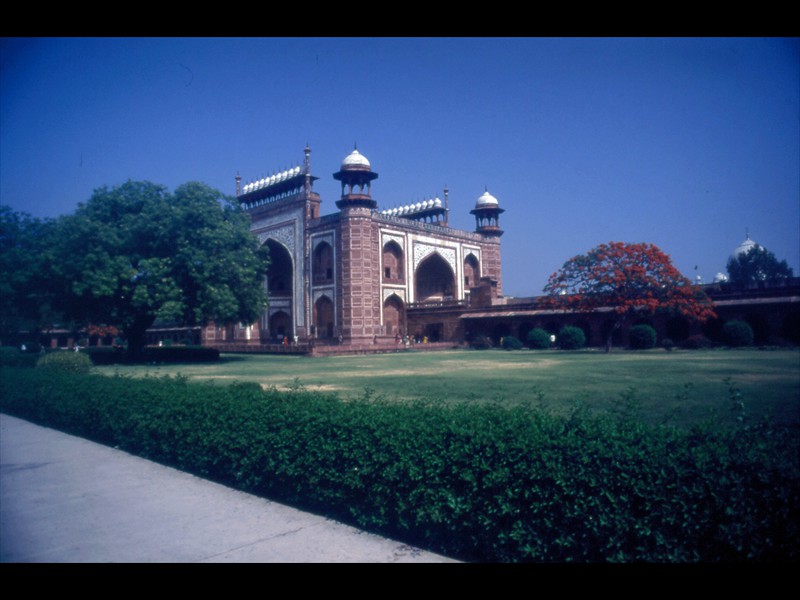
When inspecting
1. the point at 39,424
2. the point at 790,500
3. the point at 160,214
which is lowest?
the point at 39,424

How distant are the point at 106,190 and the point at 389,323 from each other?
2011cm

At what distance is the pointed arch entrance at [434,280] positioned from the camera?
42.2 metres

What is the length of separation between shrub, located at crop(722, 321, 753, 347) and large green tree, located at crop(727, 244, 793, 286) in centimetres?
2305

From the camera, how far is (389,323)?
123ft

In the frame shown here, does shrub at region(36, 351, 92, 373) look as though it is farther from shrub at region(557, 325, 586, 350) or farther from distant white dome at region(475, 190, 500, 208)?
distant white dome at region(475, 190, 500, 208)

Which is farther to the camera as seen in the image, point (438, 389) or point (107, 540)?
point (438, 389)

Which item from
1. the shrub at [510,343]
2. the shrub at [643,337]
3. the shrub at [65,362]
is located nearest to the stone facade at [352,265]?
the shrub at [510,343]

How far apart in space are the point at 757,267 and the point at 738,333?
25633 millimetres

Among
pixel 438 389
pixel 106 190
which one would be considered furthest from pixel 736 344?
pixel 106 190

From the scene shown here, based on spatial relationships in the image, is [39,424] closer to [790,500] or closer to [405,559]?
[405,559]

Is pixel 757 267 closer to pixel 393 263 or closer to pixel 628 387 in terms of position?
pixel 393 263

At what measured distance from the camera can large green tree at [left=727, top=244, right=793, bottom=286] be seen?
43094 millimetres

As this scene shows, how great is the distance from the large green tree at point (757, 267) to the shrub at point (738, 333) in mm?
23053

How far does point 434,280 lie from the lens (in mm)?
43281
